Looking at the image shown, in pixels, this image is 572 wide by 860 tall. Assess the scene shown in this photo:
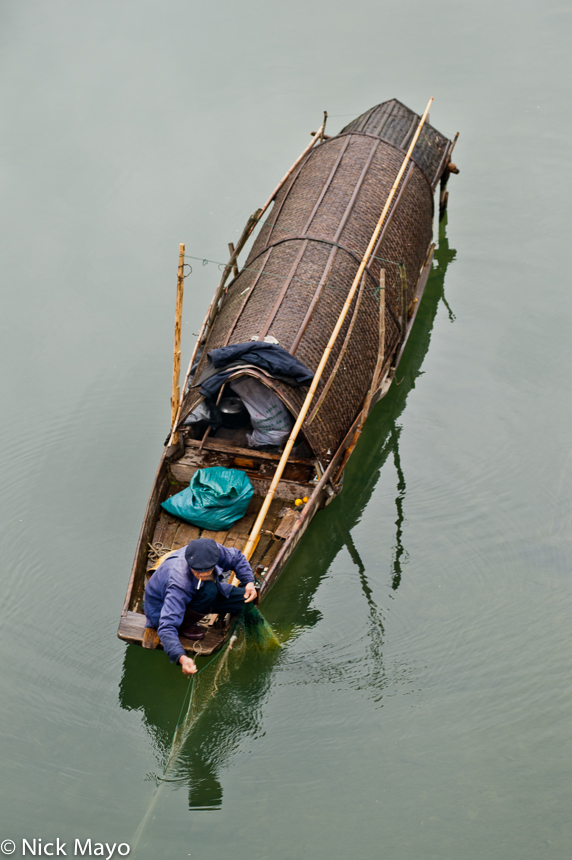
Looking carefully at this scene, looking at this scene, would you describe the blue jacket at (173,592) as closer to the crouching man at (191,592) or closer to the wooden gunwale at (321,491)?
the crouching man at (191,592)

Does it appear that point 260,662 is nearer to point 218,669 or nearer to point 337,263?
point 218,669

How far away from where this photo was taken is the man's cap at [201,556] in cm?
572

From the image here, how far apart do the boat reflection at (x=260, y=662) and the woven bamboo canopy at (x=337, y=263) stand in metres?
0.93

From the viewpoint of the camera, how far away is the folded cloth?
7645 millimetres

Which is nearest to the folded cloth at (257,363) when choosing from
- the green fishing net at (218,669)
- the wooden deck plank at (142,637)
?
the green fishing net at (218,669)

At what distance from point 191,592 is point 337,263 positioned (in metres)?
4.46

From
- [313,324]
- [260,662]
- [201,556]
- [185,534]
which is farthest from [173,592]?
[313,324]

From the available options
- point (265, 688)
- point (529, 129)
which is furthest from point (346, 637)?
point (529, 129)

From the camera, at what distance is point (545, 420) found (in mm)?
9406

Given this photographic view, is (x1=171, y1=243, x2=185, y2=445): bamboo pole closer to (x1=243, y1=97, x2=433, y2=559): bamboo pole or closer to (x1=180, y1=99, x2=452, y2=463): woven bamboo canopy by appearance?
(x1=180, y1=99, x2=452, y2=463): woven bamboo canopy

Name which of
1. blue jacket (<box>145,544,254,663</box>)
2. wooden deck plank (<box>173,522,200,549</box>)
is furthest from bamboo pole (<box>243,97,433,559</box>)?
blue jacket (<box>145,544,254,663</box>)

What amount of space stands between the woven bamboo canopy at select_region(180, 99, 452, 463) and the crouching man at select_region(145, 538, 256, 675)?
193 cm

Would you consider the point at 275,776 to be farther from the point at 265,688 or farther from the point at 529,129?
the point at 529,129

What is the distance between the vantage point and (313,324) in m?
8.30
